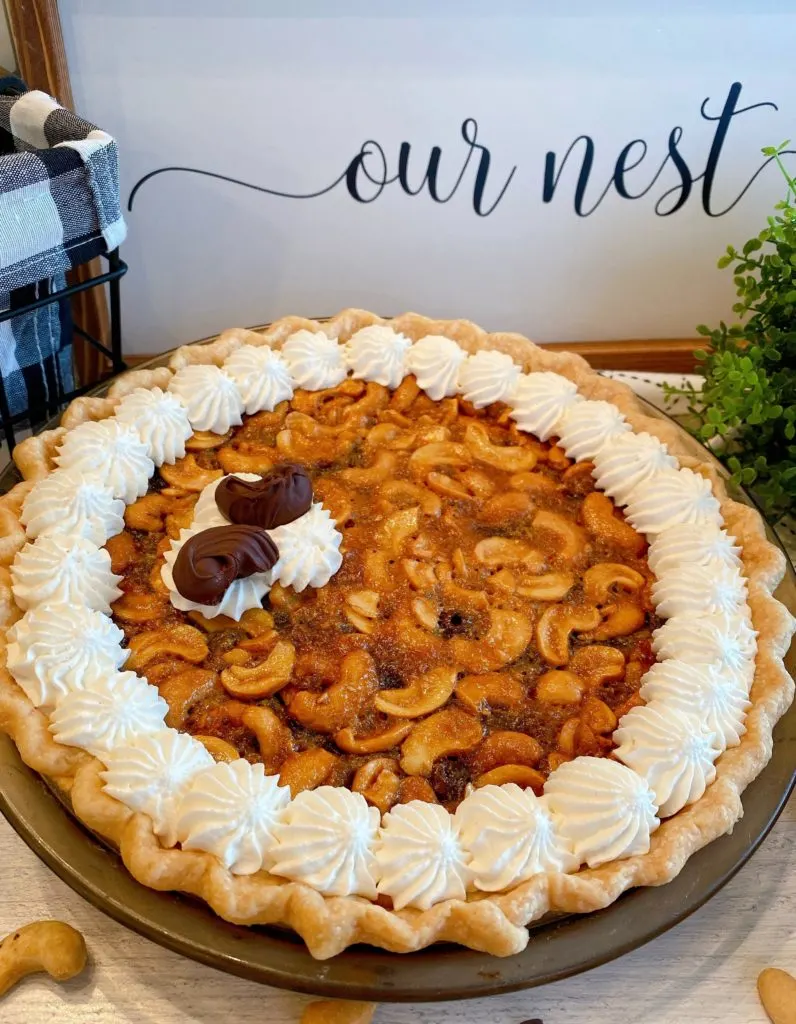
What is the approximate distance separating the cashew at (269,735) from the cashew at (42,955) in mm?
381

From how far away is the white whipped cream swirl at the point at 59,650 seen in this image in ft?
5.03

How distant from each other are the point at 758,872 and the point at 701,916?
0.15 meters

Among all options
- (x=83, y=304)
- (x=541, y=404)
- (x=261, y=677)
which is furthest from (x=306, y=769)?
(x=83, y=304)

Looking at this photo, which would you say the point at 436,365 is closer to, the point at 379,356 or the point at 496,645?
the point at 379,356

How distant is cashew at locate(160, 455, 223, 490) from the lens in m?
1.96

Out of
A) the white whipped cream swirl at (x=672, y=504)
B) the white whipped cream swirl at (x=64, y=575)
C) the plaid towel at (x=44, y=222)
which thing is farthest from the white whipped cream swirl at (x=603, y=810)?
the plaid towel at (x=44, y=222)

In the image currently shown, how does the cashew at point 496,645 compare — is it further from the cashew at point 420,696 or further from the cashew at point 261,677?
the cashew at point 261,677

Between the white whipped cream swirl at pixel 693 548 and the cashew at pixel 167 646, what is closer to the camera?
the cashew at pixel 167 646

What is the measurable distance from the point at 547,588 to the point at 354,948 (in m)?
0.75

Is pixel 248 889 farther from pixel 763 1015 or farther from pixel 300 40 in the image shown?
pixel 300 40

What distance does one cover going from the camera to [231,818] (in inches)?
53.8

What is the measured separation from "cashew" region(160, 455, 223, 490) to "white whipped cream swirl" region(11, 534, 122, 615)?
0.26m

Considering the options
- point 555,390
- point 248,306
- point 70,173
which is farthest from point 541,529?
point 248,306

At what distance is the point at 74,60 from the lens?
92.3 inches
